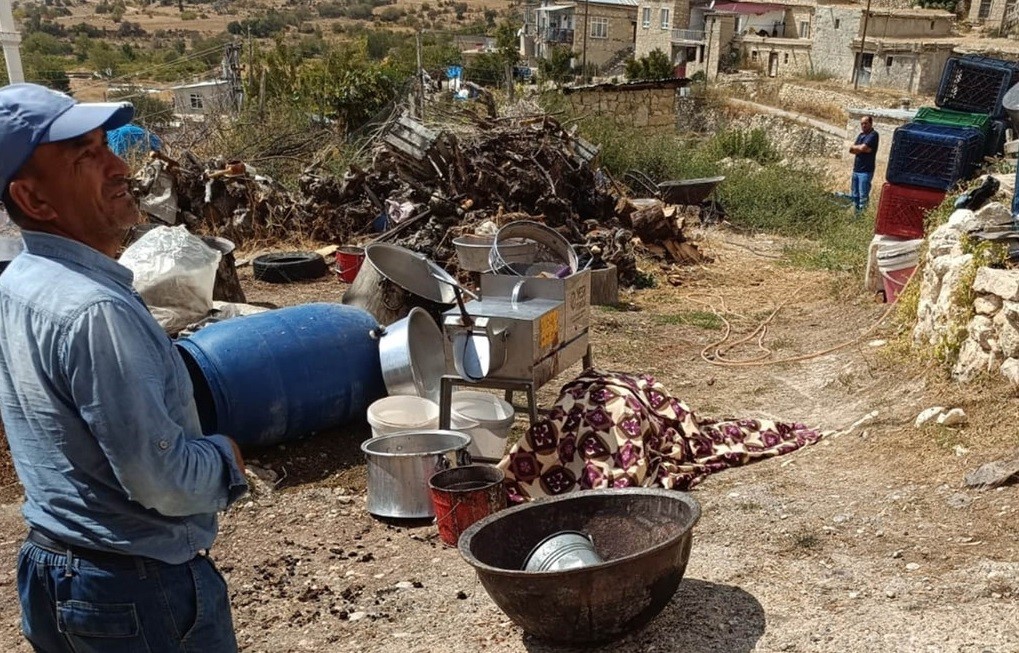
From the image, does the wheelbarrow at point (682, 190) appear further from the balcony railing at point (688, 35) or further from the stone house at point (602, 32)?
the stone house at point (602, 32)

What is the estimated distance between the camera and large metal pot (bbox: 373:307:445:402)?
5.18 m

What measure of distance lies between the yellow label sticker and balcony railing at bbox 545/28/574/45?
61317 millimetres

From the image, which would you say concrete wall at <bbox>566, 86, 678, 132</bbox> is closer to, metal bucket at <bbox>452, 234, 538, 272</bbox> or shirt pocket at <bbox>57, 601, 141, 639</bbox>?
metal bucket at <bbox>452, 234, 538, 272</bbox>

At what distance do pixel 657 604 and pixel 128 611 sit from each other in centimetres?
191

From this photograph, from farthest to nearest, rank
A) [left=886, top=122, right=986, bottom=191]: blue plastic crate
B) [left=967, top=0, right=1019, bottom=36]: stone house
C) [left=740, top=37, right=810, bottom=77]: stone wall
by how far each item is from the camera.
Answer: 1. [left=740, top=37, right=810, bottom=77]: stone wall
2. [left=967, top=0, right=1019, bottom=36]: stone house
3. [left=886, top=122, right=986, bottom=191]: blue plastic crate

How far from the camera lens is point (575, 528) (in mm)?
3553

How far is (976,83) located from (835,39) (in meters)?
35.7

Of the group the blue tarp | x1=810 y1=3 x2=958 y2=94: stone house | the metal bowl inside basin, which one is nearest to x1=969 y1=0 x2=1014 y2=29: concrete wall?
x1=810 y1=3 x2=958 y2=94: stone house

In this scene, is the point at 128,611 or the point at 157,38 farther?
the point at 157,38

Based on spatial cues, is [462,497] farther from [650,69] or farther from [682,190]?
[650,69]

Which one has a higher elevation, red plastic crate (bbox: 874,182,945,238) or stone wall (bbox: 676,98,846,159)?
red plastic crate (bbox: 874,182,945,238)

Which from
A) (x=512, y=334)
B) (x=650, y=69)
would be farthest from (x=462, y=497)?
(x=650, y=69)

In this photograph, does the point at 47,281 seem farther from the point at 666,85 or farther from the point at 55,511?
the point at 666,85

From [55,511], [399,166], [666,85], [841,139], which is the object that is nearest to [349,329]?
[55,511]
